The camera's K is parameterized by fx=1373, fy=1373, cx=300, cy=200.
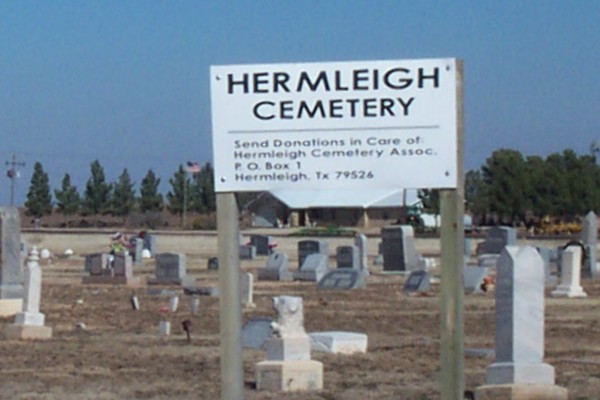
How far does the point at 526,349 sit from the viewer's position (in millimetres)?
11805

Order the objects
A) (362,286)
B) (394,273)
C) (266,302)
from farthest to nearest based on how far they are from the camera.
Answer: (394,273) < (362,286) < (266,302)

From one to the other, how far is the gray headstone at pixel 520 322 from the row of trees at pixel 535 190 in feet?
295

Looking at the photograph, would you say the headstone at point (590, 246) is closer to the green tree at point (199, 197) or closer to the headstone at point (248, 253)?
the headstone at point (248, 253)

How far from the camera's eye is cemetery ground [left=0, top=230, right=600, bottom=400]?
1299 cm

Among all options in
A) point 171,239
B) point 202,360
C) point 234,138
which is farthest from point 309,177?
point 171,239

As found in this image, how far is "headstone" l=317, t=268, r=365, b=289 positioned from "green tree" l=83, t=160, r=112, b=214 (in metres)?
95.1

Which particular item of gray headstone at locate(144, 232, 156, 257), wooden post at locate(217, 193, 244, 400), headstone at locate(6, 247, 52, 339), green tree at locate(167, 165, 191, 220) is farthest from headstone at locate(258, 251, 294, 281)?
green tree at locate(167, 165, 191, 220)

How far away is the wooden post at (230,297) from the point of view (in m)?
7.65

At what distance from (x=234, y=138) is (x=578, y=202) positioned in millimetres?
96387

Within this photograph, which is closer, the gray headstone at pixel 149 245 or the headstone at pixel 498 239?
the headstone at pixel 498 239

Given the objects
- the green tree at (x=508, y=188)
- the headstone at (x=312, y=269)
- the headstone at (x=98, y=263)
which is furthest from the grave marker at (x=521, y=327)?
the green tree at (x=508, y=188)

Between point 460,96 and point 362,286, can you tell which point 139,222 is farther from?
point 460,96

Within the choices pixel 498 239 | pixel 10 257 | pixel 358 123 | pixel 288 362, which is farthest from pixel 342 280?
pixel 358 123

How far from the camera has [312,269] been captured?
118 feet
